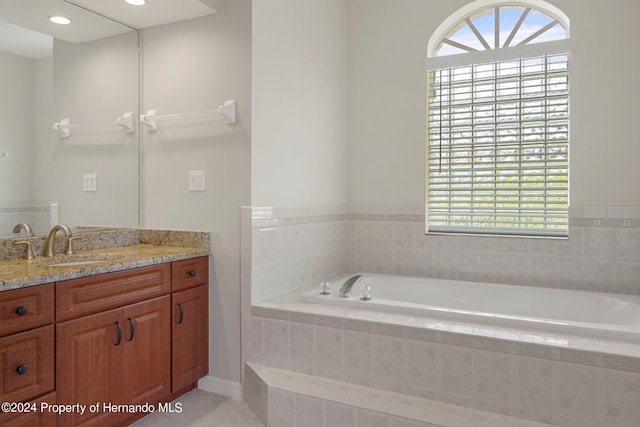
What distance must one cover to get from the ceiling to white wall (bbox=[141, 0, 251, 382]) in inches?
4.0

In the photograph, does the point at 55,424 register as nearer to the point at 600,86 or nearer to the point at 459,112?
the point at 459,112

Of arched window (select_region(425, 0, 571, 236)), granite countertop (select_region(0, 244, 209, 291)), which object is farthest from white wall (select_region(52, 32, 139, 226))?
A: arched window (select_region(425, 0, 571, 236))

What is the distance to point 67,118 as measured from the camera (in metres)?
2.57

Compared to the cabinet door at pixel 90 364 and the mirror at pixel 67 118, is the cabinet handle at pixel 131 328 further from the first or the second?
the mirror at pixel 67 118

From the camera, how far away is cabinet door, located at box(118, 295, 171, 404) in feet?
7.09

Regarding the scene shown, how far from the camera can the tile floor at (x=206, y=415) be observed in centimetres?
227

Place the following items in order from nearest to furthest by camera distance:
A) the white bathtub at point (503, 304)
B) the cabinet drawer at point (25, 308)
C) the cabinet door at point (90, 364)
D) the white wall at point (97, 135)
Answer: the cabinet drawer at point (25, 308)
the cabinet door at point (90, 364)
the white bathtub at point (503, 304)
the white wall at point (97, 135)

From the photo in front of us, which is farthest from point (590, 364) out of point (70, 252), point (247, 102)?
point (70, 252)

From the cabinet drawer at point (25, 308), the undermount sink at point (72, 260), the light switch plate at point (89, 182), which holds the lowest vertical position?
the cabinet drawer at point (25, 308)

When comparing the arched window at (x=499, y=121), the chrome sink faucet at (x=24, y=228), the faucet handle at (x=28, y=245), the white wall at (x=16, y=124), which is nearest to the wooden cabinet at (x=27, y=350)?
the faucet handle at (x=28, y=245)

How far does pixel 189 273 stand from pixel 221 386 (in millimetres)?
693

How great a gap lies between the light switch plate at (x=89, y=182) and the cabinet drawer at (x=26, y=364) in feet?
3.82

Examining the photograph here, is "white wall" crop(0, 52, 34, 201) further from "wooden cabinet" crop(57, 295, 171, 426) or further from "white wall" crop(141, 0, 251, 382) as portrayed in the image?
"wooden cabinet" crop(57, 295, 171, 426)

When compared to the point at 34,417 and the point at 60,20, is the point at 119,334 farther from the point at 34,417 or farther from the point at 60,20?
the point at 60,20
